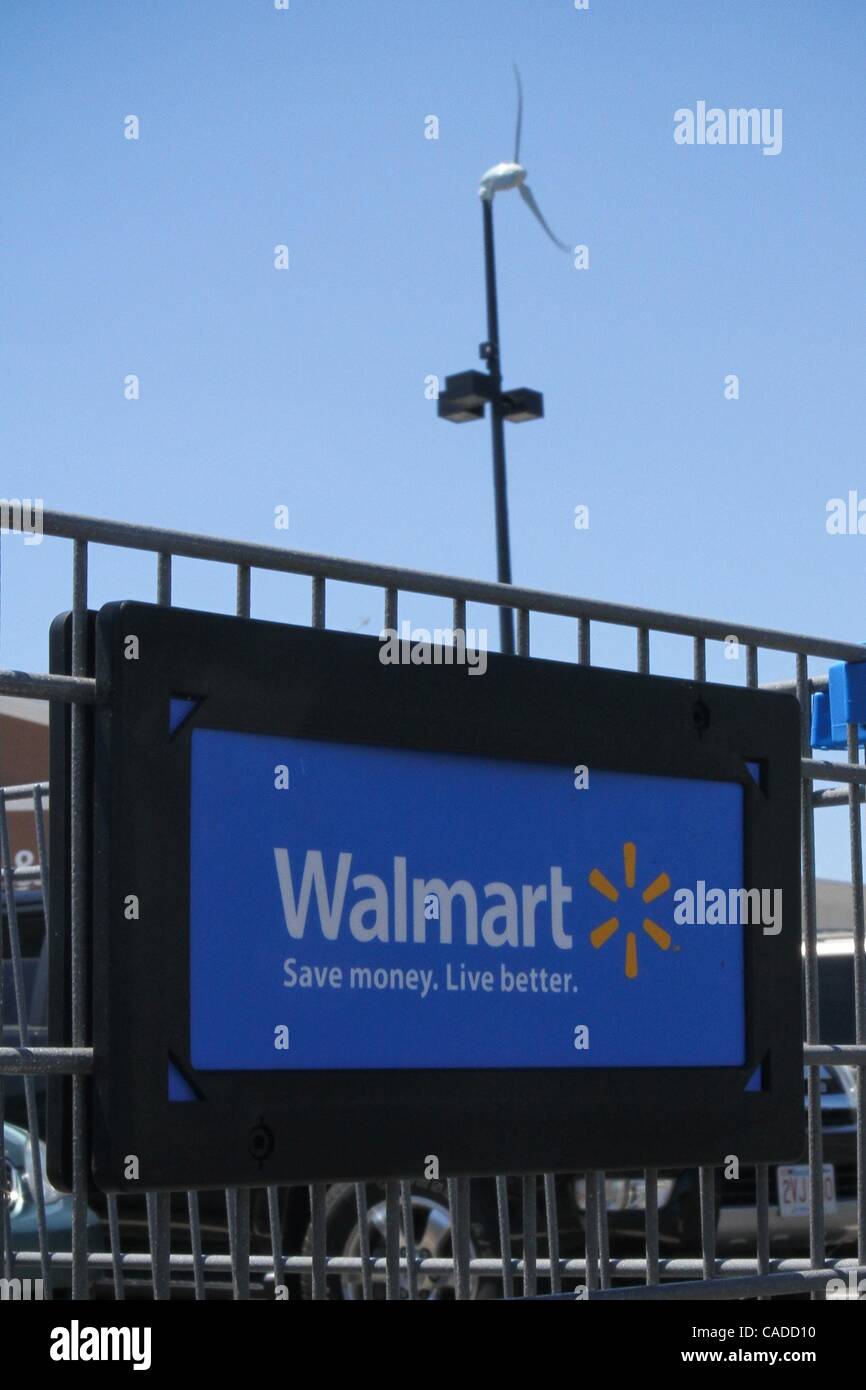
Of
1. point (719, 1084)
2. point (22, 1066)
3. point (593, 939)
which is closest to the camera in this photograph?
point (22, 1066)

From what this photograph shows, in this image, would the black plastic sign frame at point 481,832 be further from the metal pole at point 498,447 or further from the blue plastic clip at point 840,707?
the metal pole at point 498,447

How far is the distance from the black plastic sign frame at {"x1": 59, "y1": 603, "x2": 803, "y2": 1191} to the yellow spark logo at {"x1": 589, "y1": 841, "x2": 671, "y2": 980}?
195 millimetres

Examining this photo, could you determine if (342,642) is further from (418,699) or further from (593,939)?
(593,939)

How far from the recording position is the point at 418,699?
3.91m

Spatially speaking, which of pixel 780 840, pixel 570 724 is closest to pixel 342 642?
pixel 570 724

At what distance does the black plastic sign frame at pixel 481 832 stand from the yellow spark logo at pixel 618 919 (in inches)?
7.7

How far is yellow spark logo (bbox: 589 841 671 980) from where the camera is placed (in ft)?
13.6

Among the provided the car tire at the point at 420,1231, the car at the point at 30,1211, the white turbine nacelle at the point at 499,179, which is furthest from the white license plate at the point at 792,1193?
the white turbine nacelle at the point at 499,179

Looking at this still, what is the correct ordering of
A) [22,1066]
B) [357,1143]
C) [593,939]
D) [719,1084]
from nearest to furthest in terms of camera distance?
[22,1066], [357,1143], [593,939], [719,1084]

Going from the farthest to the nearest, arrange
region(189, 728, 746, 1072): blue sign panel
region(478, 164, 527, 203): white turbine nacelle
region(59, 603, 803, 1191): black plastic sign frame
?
region(478, 164, 527, 203): white turbine nacelle < region(189, 728, 746, 1072): blue sign panel < region(59, 603, 803, 1191): black plastic sign frame

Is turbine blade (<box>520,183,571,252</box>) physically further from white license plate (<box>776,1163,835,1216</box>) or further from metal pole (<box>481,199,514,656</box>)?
white license plate (<box>776,1163,835,1216</box>)

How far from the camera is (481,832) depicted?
13.0ft

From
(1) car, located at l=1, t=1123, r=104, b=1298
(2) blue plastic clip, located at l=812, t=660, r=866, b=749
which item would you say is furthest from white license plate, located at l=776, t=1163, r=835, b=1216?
(1) car, located at l=1, t=1123, r=104, b=1298
